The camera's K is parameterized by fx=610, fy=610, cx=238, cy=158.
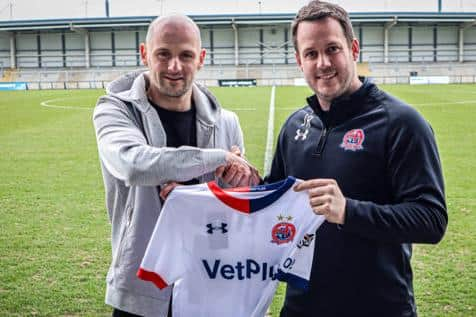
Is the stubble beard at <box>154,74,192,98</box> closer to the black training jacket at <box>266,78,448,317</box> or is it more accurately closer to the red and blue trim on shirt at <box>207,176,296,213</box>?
the red and blue trim on shirt at <box>207,176,296,213</box>

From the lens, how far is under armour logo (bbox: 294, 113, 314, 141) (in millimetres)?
2939

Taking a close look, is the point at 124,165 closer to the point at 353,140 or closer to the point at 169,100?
the point at 169,100

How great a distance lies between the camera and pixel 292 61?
64875mm

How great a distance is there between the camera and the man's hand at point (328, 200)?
7.97ft

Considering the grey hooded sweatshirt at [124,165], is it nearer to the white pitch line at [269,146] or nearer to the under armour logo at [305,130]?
the under armour logo at [305,130]

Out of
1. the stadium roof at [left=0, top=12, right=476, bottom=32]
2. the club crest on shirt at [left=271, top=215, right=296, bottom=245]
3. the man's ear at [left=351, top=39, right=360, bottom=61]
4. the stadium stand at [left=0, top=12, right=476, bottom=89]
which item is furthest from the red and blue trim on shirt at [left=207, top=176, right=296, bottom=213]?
the stadium roof at [left=0, top=12, right=476, bottom=32]

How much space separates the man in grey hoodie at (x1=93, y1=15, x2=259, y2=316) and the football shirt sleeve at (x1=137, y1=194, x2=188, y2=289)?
0.14m

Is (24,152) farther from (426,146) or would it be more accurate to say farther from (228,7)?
(228,7)

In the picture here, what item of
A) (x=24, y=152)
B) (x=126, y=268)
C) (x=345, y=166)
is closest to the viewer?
(x=345, y=166)

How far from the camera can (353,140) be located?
2.68 meters

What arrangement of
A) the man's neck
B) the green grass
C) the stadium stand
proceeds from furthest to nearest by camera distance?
the stadium stand, the green grass, the man's neck

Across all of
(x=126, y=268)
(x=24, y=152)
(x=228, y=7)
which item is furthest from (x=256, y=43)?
(x=126, y=268)

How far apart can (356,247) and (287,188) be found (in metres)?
0.40

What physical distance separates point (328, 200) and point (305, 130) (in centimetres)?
62
